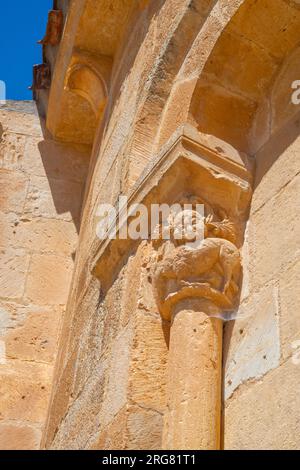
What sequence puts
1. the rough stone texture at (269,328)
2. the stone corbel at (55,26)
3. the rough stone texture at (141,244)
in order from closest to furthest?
the rough stone texture at (269,328), the rough stone texture at (141,244), the stone corbel at (55,26)

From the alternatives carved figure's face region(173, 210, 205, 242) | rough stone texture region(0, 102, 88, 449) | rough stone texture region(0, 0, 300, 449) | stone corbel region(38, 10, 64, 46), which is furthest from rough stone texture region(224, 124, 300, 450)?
stone corbel region(38, 10, 64, 46)

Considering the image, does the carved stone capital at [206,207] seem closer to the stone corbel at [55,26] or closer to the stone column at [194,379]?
the stone column at [194,379]

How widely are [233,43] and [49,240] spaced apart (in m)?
1.99

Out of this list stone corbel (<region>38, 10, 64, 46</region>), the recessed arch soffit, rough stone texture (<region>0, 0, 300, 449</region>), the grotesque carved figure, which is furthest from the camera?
stone corbel (<region>38, 10, 64, 46</region>)

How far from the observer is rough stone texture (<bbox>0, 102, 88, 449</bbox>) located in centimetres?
385

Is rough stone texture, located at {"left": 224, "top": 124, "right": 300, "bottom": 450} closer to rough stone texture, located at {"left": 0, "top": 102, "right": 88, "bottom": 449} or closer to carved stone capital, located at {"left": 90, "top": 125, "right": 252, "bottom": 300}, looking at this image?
carved stone capital, located at {"left": 90, "top": 125, "right": 252, "bottom": 300}

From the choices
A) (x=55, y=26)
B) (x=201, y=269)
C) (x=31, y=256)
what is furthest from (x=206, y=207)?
(x=55, y=26)

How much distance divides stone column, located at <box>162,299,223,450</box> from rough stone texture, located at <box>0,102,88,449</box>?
1.69 meters

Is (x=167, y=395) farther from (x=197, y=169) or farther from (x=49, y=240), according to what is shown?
(x=49, y=240)

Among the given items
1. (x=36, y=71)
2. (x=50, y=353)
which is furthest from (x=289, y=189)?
(x=36, y=71)

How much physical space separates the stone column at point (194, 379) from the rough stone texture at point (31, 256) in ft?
5.56

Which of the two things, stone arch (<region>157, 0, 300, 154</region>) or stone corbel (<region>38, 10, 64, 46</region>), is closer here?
stone arch (<region>157, 0, 300, 154</region>)

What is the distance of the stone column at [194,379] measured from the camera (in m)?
2.17

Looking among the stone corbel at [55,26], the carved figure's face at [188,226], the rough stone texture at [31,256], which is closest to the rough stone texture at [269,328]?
the carved figure's face at [188,226]
